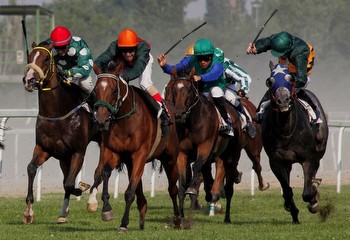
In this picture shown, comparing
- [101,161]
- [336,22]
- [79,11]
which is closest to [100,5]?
[79,11]

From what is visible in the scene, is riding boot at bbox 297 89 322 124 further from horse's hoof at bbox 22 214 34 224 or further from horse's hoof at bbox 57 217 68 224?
horse's hoof at bbox 22 214 34 224

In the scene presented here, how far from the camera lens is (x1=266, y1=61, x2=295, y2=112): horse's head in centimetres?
1063

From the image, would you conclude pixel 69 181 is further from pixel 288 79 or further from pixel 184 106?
pixel 288 79

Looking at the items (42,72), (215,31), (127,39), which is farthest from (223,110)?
(215,31)

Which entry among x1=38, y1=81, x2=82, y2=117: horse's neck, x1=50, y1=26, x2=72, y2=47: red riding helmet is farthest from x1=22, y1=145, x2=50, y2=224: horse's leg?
x1=50, y1=26, x2=72, y2=47: red riding helmet

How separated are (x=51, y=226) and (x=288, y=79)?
2.75 m

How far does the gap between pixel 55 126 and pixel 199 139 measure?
161 centimetres

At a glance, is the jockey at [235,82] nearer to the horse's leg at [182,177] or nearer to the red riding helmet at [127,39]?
the horse's leg at [182,177]

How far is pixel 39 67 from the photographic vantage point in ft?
35.6

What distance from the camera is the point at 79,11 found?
181ft

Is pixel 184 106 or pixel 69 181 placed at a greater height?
pixel 184 106

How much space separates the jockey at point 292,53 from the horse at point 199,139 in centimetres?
60

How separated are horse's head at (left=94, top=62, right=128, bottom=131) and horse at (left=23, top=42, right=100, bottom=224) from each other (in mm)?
1245

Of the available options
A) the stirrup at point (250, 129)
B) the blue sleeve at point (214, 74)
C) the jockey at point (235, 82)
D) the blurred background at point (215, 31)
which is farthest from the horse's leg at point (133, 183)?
the blurred background at point (215, 31)
